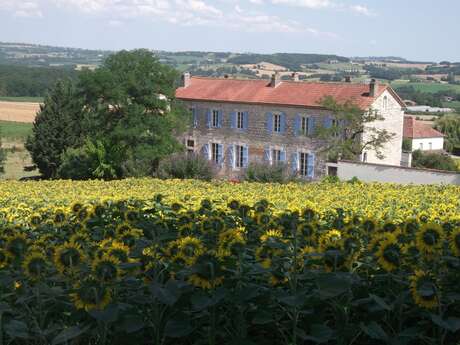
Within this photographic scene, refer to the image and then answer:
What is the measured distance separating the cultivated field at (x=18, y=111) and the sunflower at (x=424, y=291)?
7450 cm

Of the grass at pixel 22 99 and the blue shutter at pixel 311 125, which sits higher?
the blue shutter at pixel 311 125

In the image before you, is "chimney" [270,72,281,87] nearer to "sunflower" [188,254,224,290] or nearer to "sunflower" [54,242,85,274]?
"sunflower" [54,242,85,274]

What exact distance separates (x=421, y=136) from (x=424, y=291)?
56.5m

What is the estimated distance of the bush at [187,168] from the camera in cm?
2557

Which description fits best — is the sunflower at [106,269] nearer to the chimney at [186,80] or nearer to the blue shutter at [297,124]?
the blue shutter at [297,124]

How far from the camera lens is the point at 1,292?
335 cm

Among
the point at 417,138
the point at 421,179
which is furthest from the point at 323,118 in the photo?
the point at 417,138

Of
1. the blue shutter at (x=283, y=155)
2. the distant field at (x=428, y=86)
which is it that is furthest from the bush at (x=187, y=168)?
the distant field at (x=428, y=86)

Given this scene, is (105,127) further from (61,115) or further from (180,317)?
(180,317)

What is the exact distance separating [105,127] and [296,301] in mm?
34632

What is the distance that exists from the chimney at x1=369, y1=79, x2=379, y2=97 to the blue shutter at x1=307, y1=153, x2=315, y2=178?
14.7 feet

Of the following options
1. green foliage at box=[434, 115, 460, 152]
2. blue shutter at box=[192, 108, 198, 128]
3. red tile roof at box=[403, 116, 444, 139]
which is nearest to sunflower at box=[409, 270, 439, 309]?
blue shutter at box=[192, 108, 198, 128]

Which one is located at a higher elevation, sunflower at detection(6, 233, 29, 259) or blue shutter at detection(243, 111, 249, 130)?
sunflower at detection(6, 233, 29, 259)

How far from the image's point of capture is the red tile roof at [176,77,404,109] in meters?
35.5
